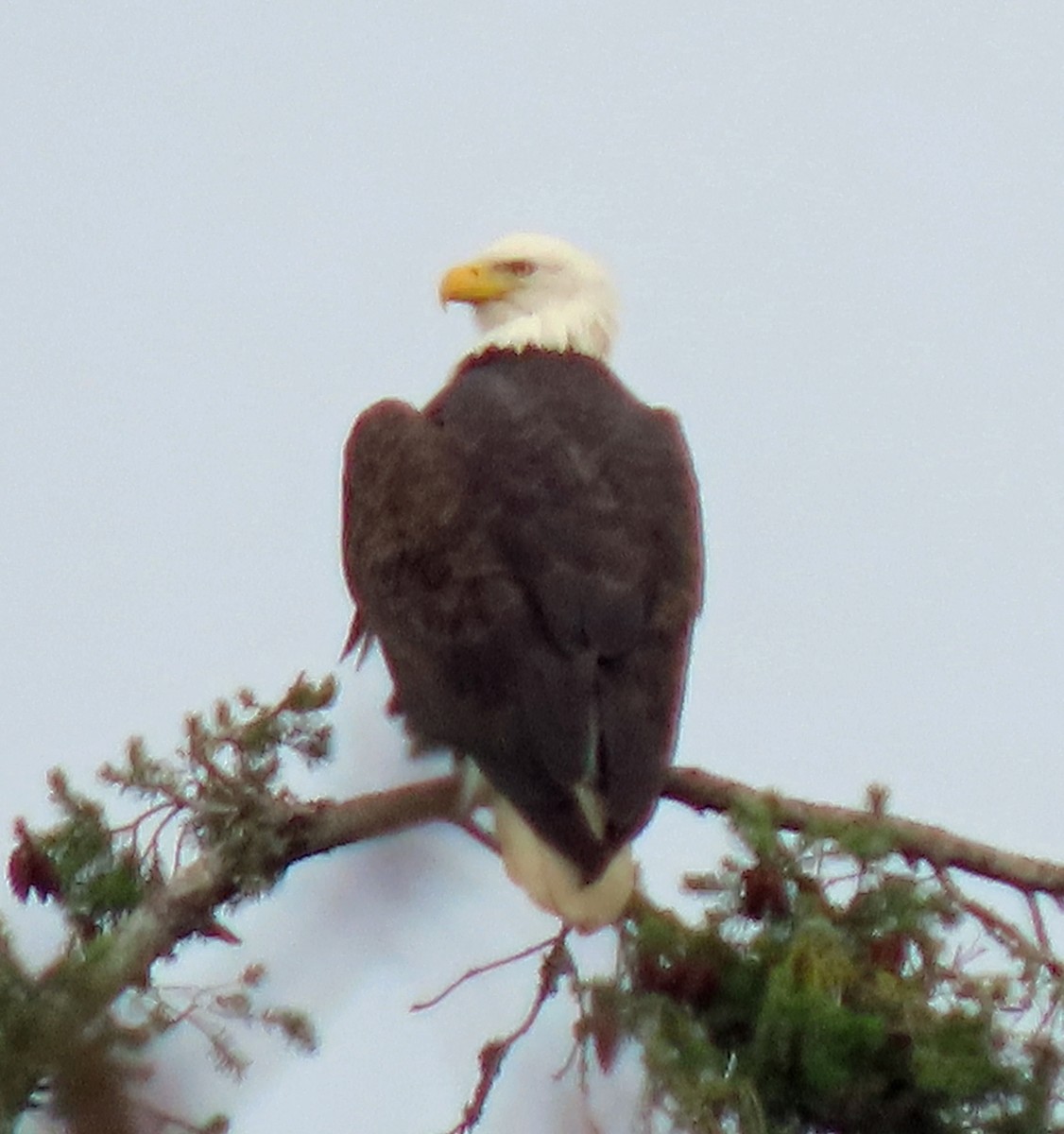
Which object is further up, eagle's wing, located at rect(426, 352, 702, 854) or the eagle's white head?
the eagle's white head

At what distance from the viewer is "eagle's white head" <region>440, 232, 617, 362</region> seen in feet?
17.4

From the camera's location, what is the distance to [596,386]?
4.56 metres

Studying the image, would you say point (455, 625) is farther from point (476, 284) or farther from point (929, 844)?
point (476, 284)

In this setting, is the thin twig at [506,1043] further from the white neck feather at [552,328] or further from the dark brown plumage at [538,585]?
the white neck feather at [552,328]

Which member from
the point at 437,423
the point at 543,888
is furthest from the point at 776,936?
the point at 437,423

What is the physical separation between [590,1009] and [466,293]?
3.04 meters

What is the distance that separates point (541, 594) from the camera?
3.67m

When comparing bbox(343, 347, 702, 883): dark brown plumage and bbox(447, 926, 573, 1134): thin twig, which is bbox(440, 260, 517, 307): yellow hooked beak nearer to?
Result: bbox(343, 347, 702, 883): dark brown plumage

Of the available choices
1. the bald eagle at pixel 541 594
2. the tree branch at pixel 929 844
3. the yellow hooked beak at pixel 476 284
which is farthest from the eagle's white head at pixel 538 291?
the tree branch at pixel 929 844

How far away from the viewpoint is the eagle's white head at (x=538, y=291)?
5.31 meters

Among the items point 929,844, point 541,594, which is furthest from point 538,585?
point 929,844

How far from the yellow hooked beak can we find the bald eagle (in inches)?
33.4

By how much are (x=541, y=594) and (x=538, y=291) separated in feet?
6.42

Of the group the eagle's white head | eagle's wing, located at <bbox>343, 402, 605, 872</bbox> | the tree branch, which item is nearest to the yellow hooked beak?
the eagle's white head
